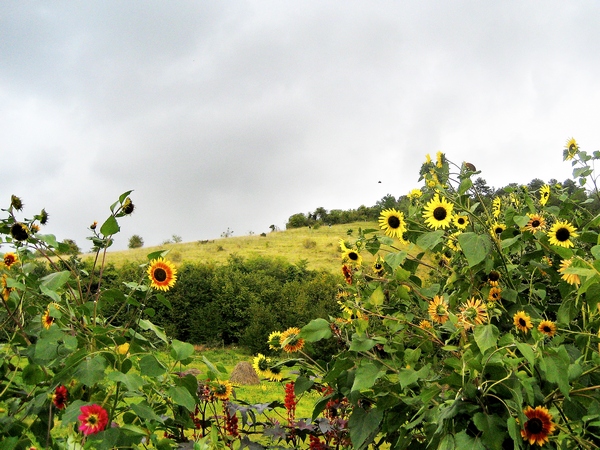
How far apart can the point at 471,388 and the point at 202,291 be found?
18397mm

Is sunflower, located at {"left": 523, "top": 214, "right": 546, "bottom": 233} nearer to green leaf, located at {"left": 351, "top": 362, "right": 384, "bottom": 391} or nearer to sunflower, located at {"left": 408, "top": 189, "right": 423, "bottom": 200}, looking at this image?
sunflower, located at {"left": 408, "top": 189, "right": 423, "bottom": 200}

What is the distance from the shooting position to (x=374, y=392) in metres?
1.43

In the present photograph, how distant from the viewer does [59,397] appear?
138cm

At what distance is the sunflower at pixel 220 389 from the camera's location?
169cm

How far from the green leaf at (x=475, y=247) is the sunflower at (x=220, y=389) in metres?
0.87

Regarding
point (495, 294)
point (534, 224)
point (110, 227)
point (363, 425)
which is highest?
point (534, 224)

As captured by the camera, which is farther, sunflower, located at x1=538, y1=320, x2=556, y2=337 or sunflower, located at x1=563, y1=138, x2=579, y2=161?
sunflower, located at x1=563, y1=138, x2=579, y2=161

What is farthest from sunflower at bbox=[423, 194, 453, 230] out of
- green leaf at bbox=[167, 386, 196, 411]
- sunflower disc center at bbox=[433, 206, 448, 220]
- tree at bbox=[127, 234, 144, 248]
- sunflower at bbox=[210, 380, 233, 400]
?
tree at bbox=[127, 234, 144, 248]

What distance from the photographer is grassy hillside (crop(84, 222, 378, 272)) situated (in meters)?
27.4

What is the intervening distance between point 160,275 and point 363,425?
707 millimetres

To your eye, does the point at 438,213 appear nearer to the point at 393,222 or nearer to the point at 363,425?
the point at 393,222

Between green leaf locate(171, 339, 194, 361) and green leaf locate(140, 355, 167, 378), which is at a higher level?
green leaf locate(171, 339, 194, 361)

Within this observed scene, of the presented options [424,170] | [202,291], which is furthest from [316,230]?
[424,170]

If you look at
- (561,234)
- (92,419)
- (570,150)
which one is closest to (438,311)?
(561,234)
